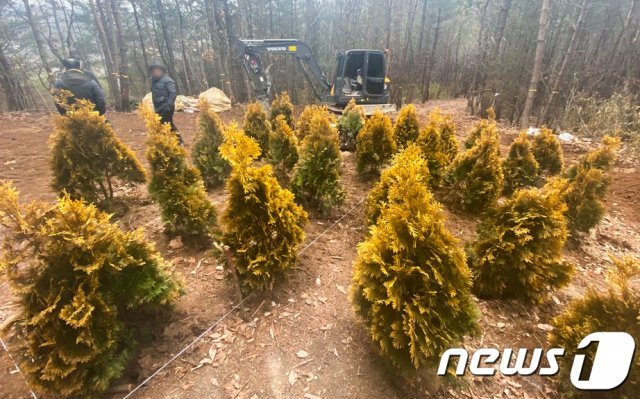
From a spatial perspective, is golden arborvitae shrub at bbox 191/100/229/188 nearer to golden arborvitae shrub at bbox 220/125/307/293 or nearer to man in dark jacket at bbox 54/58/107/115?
man in dark jacket at bbox 54/58/107/115

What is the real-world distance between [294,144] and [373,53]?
8.03 metres

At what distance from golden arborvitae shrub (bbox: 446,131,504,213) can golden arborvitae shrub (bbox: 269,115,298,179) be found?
3.26 m

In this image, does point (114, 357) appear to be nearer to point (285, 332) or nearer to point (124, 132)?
point (285, 332)

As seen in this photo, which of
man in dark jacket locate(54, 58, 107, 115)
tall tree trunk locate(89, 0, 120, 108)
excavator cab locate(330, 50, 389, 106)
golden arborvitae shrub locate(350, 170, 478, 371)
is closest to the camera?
golden arborvitae shrub locate(350, 170, 478, 371)

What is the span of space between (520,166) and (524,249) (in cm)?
330

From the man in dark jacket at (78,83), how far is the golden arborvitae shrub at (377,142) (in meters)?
6.33

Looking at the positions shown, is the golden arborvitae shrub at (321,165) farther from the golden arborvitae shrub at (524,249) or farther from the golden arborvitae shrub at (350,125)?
the golden arborvitae shrub at (350,125)

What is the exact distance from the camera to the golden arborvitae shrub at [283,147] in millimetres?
5809

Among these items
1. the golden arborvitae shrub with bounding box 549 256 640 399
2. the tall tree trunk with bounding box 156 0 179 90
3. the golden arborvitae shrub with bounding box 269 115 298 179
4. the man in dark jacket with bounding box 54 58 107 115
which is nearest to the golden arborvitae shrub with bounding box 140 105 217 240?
the golden arborvitae shrub with bounding box 269 115 298 179

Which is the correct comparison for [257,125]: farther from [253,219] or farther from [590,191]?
[590,191]

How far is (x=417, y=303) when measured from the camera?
84.6 inches

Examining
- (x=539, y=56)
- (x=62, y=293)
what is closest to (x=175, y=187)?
(x=62, y=293)

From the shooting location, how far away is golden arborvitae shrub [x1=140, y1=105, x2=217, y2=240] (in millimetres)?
3934

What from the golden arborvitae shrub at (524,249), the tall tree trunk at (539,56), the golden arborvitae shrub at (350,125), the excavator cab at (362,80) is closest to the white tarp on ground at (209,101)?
the excavator cab at (362,80)
